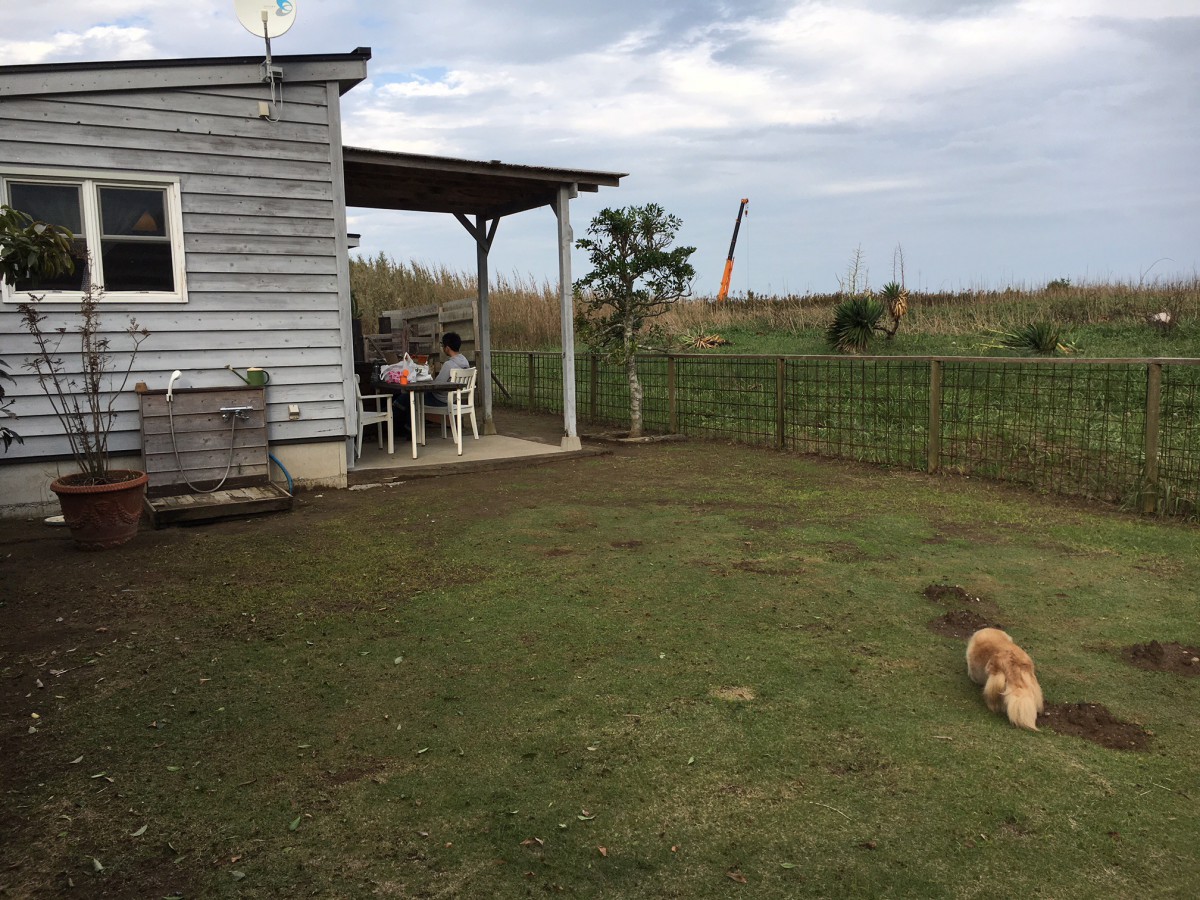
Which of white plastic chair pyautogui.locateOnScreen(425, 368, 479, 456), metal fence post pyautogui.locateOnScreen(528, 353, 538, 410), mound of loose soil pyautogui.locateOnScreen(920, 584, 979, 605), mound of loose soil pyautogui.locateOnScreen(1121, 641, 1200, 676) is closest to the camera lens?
mound of loose soil pyautogui.locateOnScreen(1121, 641, 1200, 676)

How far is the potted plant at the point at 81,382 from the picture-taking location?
4.92m

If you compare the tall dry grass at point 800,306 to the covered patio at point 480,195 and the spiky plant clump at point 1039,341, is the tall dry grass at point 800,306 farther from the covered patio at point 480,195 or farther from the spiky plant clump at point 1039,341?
the covered patio at point 480,195

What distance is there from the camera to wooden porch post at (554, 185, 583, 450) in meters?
8.77

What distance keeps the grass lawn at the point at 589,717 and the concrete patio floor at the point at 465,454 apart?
2147mm

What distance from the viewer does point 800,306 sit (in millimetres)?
19406

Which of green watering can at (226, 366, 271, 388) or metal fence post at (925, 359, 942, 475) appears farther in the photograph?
metal fence post at (925, 359, 942, 475)

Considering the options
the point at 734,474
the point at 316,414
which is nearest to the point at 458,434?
the point at 316,414

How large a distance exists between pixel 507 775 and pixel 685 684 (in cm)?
88

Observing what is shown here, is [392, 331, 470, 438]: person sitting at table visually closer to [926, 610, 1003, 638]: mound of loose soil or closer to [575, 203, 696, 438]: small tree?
[575, 203, 696, 438]: small tree

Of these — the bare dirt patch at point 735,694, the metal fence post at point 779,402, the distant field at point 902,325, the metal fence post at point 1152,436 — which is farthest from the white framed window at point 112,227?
the distant field at point 902,325

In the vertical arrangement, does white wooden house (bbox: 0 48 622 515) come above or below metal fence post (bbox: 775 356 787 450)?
above

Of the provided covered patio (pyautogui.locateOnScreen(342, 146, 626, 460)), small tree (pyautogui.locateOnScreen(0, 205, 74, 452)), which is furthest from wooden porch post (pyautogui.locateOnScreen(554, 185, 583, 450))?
small tree (pyautogui.locateOnScreen(0, 205, 74, 452))

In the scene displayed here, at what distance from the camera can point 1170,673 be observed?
10.9 ft

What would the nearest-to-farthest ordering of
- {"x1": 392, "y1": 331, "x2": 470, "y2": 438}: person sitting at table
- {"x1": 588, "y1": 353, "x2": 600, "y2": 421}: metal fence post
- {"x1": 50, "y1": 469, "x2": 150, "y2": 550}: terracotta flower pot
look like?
{"x1": 50, "y1": 469, "x2": 150, "y2": 550}: terracotta flower pot < {"x1": 392, "y1": 331, "x2": 470, "y2": 438}: person sitting at table < {"x1": 588, "y1": 353, "x2": 600, "y2": 421}: metal fence post
